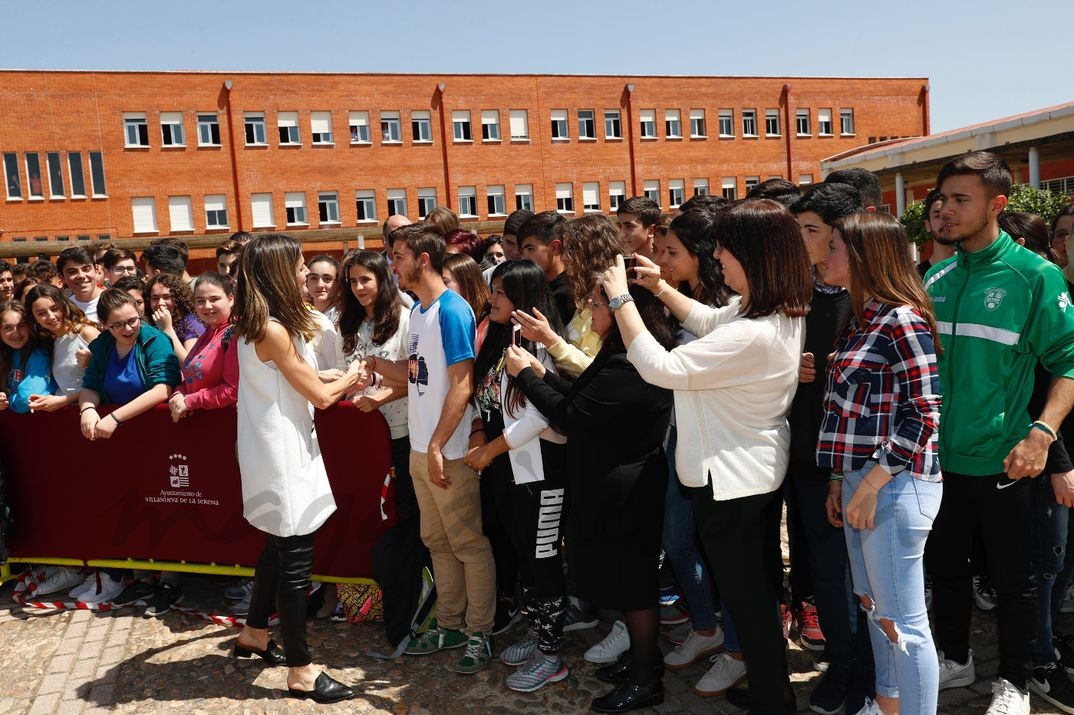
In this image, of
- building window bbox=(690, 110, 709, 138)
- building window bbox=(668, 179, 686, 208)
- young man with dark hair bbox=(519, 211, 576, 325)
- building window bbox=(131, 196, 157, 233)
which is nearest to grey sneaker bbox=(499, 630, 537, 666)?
young man with dark hair bbox=(519, 211, 576, 325)

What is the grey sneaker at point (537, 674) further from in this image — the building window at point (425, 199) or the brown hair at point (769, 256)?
the building window at point (425, 199)

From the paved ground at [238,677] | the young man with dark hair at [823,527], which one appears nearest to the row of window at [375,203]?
the paved ground at [238,677]

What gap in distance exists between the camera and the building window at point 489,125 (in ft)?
145

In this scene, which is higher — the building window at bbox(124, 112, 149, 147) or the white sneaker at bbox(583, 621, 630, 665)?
the building window at bbox(124, 112, 149, 147)

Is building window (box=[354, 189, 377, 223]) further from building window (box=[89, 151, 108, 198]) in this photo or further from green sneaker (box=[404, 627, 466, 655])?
green sneaker (box=[404, 627, 466, 655])

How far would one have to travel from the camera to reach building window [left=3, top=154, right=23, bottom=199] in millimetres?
36469

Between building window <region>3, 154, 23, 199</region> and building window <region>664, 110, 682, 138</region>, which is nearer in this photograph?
building window <region>3, 154, 23, 199</region>

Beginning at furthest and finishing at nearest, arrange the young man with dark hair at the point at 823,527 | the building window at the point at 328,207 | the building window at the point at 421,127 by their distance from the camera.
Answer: the building window at the point at 421,127
the building window at the point at 328,207
the young man with dark hair at the point at 823,527

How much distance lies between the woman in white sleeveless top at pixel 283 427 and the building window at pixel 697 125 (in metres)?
48.2

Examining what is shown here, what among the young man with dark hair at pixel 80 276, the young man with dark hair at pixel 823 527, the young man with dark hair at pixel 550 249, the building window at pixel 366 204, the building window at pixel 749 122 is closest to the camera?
the young man with dark hair at pixel 823 527

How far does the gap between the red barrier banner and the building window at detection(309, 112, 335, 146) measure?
38.7 meters

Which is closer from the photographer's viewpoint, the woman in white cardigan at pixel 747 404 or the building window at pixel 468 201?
the woman in white cardigan at pixel 747 404

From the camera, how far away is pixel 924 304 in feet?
9.45

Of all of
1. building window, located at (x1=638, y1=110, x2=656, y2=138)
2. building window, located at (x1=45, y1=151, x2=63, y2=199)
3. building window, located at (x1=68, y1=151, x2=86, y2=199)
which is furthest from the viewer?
building window, located at (x1=638, y1=110, x2=656, y2=138)
